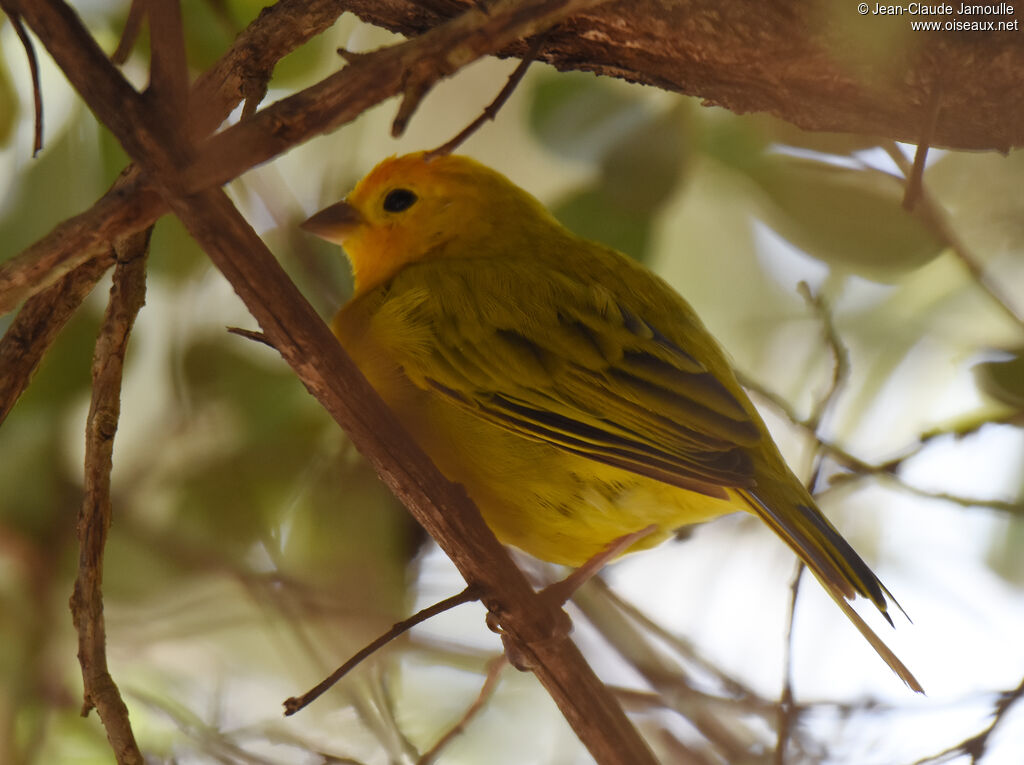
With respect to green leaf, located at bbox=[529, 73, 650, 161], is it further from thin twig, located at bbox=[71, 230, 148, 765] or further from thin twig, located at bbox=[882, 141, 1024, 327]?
thin twig, located at bbox=[71, 230, 148, 765]

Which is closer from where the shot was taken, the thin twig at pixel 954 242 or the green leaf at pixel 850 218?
the thin twig at pixel 954 242

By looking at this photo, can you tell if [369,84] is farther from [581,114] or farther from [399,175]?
[399,175]

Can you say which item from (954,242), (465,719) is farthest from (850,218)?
(465,719)

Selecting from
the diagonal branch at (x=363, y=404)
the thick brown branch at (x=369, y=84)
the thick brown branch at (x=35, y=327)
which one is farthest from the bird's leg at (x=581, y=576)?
the thick brown branch at (x=369, y=84)

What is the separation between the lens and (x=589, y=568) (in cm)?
223

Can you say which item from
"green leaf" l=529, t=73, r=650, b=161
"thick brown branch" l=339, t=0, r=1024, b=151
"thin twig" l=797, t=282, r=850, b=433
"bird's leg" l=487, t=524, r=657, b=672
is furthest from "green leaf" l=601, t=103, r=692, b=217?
"bird's leg" l=487, t=524, r=657, b=672

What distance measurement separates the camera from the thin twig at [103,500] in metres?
1.65

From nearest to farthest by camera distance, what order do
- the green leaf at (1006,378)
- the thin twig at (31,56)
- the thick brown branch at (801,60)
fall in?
1. the thin twig at (31,56)
2. the thick brown branch at (801,60)
3. the green leaf at (1006,378)

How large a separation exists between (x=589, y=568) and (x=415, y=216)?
1.14 meters

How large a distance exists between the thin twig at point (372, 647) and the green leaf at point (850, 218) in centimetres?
118

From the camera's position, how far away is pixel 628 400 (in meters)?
2.15

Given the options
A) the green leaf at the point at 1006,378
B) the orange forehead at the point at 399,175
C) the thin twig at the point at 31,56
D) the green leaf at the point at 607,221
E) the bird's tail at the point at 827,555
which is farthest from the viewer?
the orange forehead at the point at 399,175

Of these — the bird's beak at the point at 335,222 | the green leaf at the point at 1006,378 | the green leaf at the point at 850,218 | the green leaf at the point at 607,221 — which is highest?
the bird's beak at the point at 335,222

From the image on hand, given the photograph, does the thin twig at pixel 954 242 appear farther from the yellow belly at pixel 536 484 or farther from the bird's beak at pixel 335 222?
the bird's beak at pixel 335 222
